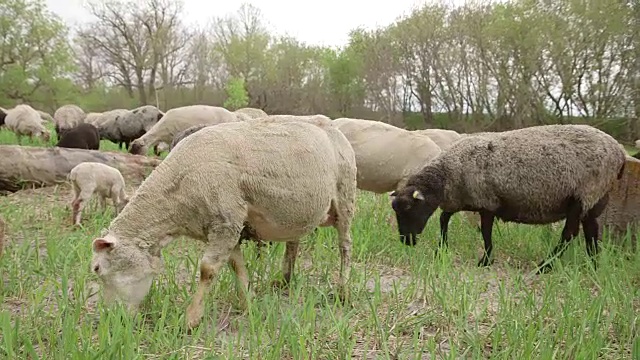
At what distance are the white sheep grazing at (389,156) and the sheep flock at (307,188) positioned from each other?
1 centimetres

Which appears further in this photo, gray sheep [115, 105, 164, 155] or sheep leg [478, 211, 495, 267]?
gray sheep [115, 105, 164, 155]

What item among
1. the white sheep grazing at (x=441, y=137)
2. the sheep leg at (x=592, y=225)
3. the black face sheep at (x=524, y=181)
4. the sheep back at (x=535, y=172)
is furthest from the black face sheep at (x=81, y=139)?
the sheep leg at (x=592, y=225)

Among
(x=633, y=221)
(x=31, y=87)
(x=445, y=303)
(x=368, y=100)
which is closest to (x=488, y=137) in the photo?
(x=633, y=221)

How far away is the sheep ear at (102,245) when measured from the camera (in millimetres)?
2598

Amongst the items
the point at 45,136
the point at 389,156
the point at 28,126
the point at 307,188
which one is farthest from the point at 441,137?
the point at 28,126

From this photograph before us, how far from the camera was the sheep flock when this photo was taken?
2.74m

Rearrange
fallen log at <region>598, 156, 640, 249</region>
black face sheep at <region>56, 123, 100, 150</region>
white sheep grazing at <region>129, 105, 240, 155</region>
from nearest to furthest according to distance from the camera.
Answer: fallen log at <region>598, 156, 640, 249</region>
white sheep grazing at <region>129, 105, 240, 155</region>
black face sheep at <region>56, 123, 100, 150</region>

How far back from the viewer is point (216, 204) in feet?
8.95

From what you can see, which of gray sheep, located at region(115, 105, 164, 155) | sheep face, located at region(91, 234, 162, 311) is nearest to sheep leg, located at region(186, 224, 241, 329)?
sheep face, located at region(91, 234, 162, 311)

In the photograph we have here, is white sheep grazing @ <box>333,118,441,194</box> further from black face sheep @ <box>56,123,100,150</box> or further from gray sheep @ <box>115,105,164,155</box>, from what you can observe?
gray sheep @ <box>115,105,164,155</box>

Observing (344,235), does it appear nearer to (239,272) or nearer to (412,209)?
(239,272)

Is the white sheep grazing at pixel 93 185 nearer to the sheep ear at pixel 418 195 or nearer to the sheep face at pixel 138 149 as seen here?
the sheep ear at pixel 418 195

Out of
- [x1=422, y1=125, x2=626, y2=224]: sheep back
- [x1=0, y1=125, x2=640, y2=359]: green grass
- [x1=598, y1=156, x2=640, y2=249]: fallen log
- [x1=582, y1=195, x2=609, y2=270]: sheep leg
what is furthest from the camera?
[x1=598, y1=156, x2=640, y2=249]: fallen log

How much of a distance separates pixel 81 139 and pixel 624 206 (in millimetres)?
10559
